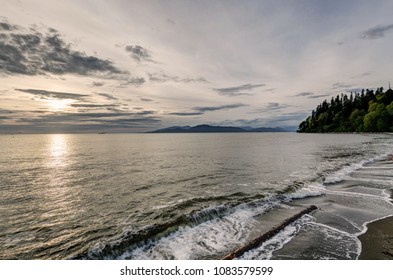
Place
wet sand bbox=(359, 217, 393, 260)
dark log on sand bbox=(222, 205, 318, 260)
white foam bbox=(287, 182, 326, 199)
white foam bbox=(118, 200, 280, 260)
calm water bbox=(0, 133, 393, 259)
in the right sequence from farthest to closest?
1. white foam bbox=(287, 182, 326, 199)
2. calm water bbox=(0, 133, 393, 259)
3. white foam bbox=(118, 200, 280, 260)
4. dark log on sand bbox=(222, 205, 318, 260)
5. wet sand bbox=(359, 217, 393, 260)

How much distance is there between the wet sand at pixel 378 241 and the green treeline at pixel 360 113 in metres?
156

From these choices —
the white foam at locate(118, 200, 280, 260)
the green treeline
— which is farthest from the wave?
the green treeline

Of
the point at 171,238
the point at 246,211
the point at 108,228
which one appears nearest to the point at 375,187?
the point at 246,211

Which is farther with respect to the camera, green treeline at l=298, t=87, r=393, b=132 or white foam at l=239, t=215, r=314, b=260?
green treeline at l=298, t=87, r=393, b=132

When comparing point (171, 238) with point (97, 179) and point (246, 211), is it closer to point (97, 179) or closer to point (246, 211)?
point (246, 211)

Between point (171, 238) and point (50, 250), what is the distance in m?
4.83

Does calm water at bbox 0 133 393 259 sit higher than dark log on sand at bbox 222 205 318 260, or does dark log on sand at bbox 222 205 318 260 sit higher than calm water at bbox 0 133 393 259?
dark log on sand at bbox 222 205 318 260

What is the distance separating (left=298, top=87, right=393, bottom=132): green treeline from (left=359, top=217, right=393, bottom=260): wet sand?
155811 mm

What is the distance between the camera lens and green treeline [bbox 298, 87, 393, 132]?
134 meters

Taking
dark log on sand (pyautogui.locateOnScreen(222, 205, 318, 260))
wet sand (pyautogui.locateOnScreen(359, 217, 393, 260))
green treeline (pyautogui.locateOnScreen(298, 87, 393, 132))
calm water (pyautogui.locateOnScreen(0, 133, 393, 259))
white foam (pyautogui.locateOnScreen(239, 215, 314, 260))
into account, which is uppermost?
green treeline (pyautogui.locateOnScreen(298, 87, 393, 132))

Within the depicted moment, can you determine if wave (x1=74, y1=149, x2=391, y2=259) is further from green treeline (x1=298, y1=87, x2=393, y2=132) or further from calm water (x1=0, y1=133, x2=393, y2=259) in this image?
green treeline (x1=298, y1=87, x2=393, y2=132)

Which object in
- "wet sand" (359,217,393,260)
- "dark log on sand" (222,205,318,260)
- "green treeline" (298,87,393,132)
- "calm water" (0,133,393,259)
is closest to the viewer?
"wet sand" (359,217,393,260)

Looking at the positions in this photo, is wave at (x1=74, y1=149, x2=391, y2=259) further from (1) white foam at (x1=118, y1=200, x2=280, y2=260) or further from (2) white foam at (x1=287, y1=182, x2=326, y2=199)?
(2) white foam at (x1=287, y1=182, x2=326, y2=199)
